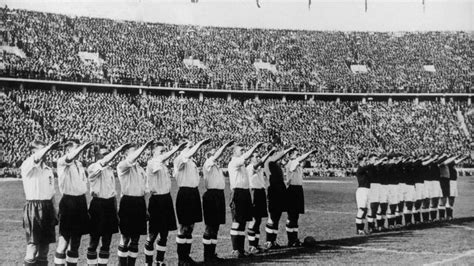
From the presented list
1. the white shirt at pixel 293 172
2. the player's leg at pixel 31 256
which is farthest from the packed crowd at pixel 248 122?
the player's leg at pixel 31 256

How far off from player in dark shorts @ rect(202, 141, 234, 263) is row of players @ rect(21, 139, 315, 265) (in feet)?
0.06

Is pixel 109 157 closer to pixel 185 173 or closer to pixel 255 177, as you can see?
pixel 185 173

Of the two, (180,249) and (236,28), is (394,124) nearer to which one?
(236,28)

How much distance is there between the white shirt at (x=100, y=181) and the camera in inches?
366

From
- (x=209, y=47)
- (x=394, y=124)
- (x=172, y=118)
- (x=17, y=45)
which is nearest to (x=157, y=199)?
(x=172, y=118)

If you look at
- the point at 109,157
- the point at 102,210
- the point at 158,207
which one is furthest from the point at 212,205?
the point at 109,157

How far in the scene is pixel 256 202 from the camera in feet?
41.0

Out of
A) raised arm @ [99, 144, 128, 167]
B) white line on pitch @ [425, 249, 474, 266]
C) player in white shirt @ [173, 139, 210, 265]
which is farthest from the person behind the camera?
white line on pitch @ [425, 249, 474, 266]

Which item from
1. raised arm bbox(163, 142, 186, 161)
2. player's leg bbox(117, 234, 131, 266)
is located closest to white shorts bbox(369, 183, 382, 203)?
raised arm bbox(163, 142, 186, 161)

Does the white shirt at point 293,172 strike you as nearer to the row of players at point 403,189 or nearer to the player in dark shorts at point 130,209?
the row of players at point 403,189

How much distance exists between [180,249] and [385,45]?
5250 centimetres

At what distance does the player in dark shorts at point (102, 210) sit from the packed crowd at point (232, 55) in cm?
3597

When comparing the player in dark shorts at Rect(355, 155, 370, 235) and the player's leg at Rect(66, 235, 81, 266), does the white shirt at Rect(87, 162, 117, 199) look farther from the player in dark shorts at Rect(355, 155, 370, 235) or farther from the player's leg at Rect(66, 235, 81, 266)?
the player in dark shorts at Rect(355, 155, 370, 235)

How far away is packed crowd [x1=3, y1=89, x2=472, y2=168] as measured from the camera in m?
38.7
